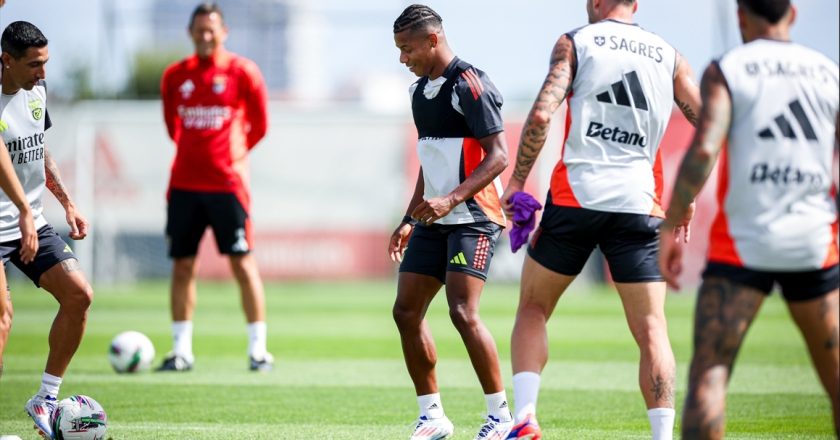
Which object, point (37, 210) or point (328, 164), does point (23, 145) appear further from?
point (328, 164)

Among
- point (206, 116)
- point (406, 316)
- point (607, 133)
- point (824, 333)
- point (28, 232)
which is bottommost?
point (406, 316)

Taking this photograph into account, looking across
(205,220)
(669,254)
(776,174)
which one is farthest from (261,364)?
(776,174)

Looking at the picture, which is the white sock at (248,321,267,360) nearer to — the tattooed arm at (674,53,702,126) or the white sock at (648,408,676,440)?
the white sock at (648,408,676,440)

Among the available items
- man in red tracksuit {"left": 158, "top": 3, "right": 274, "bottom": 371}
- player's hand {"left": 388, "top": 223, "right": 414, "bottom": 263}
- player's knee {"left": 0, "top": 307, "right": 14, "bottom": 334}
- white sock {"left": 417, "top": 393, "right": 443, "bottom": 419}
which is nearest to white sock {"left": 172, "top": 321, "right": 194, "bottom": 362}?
man in red tracksuit {"left": 158, "top": 3, "right": 274, "bottom": 371}

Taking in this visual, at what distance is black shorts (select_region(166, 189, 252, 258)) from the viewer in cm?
1050

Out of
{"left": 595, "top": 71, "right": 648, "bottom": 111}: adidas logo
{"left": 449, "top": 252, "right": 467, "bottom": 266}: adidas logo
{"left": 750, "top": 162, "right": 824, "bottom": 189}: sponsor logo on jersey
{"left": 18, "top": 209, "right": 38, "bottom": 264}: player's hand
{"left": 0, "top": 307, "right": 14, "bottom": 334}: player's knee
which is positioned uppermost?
{"left": 595, "top": 71, "right": 648, "bottom": 111}: adidas logo

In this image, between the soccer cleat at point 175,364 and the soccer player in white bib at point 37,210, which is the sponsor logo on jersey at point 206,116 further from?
the soccer player in white bib at point 37,210

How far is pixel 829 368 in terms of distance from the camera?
473 centimetres

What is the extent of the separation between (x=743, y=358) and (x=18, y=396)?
7.28m

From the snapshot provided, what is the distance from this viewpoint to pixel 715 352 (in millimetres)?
4609

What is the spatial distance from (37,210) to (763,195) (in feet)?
14.6

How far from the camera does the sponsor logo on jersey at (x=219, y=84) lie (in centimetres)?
1073

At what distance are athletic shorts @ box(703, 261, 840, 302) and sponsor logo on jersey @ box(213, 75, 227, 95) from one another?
6976mm

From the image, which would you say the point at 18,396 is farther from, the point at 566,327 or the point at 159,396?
the point at 566,327
